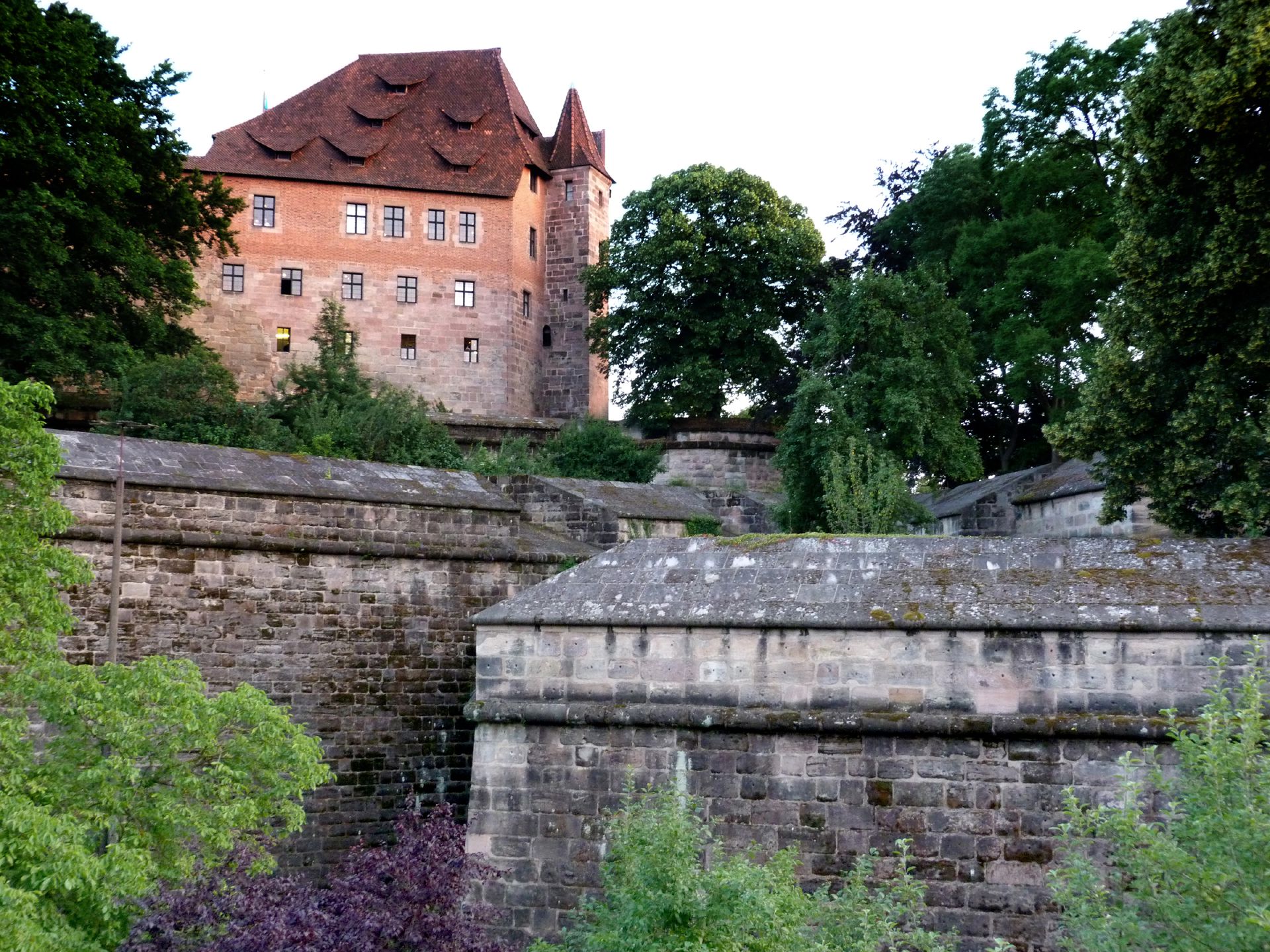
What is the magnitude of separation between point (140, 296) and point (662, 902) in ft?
77.0

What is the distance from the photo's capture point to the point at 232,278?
128 ft

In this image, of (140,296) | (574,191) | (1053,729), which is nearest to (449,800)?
(1053,729)

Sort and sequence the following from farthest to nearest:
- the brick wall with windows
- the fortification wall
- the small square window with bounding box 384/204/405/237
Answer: the small square window with bounding box 384/204/405/237 → the brick wall with windows → the fortification wall

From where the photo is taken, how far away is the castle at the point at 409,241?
39156 mm

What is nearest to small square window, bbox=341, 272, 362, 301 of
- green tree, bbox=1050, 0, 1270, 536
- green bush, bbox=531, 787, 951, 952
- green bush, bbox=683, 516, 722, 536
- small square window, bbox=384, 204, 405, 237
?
small square window, bbox=384, 204, 405, 237

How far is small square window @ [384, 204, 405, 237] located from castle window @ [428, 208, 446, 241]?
0.80 m

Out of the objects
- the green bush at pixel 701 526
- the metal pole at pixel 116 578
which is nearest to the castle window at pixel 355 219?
the green bush at pixel 701 526

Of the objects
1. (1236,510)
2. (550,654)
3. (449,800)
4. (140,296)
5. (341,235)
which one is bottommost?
(449,800)

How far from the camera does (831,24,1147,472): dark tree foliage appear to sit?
28594 mm

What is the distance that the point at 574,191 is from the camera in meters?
42.6

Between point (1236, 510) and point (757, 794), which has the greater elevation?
point (1236, 510)

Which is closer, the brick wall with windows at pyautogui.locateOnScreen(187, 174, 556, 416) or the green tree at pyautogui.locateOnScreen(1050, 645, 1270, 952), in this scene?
the green tree at pyautogui.locateOnScreen(1050, 645, 1270, 952)

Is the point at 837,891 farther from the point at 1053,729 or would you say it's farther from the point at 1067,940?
the point at 1067,940

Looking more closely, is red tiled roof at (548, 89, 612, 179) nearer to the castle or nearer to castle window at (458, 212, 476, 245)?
the castle
